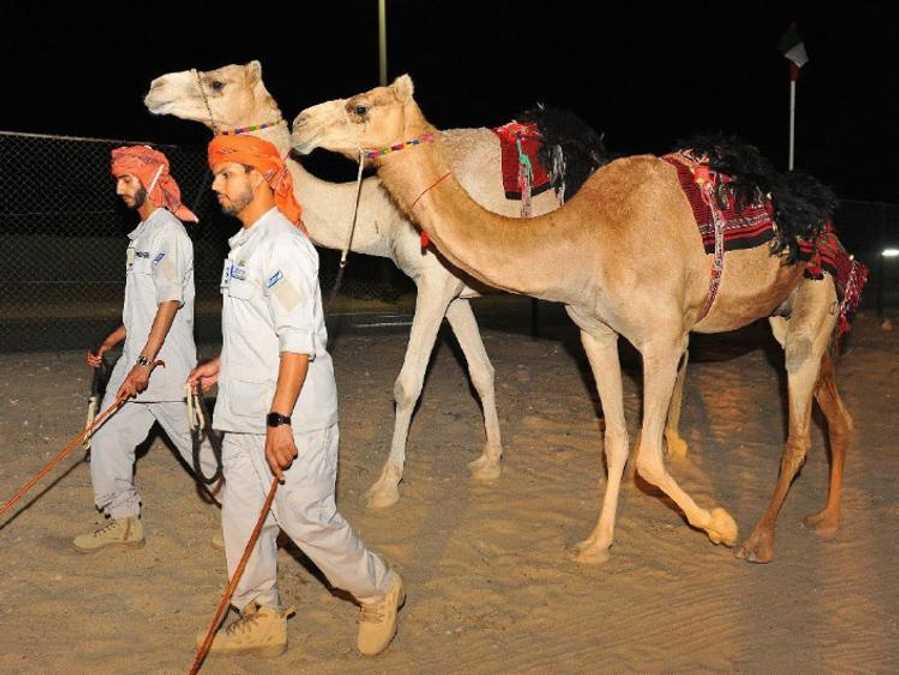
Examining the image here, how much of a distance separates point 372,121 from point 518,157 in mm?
2248

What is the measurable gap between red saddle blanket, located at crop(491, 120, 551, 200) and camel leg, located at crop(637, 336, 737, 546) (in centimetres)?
182

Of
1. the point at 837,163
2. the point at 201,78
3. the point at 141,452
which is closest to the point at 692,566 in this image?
the point at 141,452

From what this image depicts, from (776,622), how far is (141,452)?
14.5 ft

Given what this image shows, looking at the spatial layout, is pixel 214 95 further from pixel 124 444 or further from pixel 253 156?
pixel 253 156

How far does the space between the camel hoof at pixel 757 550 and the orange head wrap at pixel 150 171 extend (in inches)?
142

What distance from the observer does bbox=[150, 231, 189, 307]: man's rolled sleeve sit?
208 inches

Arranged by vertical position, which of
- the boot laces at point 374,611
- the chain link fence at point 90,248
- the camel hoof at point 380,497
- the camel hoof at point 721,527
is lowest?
the chain link fence at point 90,248

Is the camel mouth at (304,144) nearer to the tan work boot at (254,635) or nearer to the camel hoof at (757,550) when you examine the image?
the tan work boot at (254,635)

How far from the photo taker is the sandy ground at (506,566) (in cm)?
473

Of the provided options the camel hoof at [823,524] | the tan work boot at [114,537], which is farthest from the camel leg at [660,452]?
the tan work boot at [114,537]

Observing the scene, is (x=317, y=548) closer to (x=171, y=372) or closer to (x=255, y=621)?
→ (x=255, y=621)

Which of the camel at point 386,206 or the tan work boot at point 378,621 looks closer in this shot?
the tan work boot at point 378,621

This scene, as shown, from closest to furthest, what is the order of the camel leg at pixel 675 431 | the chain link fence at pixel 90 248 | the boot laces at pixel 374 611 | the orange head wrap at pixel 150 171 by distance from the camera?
the boot laces at pixel 374 611
the orange head wrap at pixel 150 171
the camel leg at pixel 675 431
the chain link fence at pixel 90 248

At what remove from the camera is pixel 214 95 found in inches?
272
